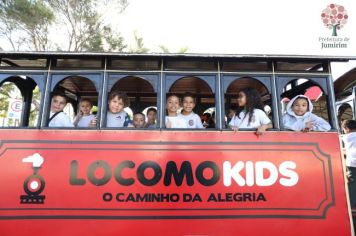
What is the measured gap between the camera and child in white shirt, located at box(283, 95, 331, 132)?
351 centimetres

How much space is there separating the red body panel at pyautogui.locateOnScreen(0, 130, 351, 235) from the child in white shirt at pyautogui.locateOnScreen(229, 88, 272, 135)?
5.2 inches

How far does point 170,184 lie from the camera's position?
10.8 ft

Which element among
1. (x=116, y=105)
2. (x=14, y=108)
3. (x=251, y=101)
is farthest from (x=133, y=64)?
(x=14, y=108)

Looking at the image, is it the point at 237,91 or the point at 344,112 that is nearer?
the point at 237,91

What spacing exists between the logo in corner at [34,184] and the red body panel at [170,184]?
0.04ft

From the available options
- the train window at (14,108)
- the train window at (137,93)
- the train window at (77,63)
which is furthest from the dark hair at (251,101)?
the train window at (14,108)

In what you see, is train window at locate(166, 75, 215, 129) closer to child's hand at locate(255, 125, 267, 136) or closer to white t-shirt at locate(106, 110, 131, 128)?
white t-shirt at locate(106, 110, 131, 128)

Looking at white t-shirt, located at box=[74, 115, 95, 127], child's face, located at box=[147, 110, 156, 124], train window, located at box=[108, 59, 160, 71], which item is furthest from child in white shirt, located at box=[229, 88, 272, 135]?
white t-shirt, located at box=[74, 115, 95, 127]

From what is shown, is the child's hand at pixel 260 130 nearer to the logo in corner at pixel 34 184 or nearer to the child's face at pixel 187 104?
the child's face at pixel 187 104

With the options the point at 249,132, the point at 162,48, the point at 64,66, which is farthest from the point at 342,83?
the point at 162,48

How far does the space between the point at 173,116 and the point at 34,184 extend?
1740 mm

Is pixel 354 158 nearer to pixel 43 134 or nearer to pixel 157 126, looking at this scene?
pixel 157 126

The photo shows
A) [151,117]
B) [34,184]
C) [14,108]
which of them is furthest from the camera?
[14,108]

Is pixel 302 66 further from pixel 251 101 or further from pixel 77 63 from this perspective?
pixel 77 63
